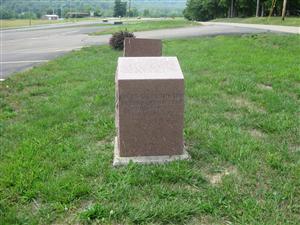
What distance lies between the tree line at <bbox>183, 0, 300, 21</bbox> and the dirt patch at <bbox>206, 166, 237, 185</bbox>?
3449 centimetres

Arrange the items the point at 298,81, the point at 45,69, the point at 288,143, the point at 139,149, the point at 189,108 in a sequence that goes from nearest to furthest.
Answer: the point at 139,149 < the point at 288,143 < the point at 189,108 < the point at 298,81 < the point at 45,69

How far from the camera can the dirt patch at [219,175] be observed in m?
3.85

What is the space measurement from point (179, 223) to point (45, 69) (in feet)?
29.0

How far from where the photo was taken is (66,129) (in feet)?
17.9

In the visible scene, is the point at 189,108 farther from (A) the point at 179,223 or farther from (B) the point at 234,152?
(A) the point at 179,223

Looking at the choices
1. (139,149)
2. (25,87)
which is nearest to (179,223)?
(139,149)

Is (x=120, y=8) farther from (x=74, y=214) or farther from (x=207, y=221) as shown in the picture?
(x=207, y=221)

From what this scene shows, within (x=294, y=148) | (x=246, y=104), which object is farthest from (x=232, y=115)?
(x=294, y=148)

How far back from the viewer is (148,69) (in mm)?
4367

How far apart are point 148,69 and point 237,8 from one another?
6302cm

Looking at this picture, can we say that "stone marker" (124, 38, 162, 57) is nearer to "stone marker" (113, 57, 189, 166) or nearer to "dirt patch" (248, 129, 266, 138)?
"dirt patch" (248, 129, 266, 138)

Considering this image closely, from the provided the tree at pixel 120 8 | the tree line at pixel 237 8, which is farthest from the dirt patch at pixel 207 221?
the tree at pixel 120 8

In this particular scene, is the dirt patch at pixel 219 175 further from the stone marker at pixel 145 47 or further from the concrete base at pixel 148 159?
the stone marker at pixel 145 47

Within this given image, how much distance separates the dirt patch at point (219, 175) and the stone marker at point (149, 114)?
0.47 meters
